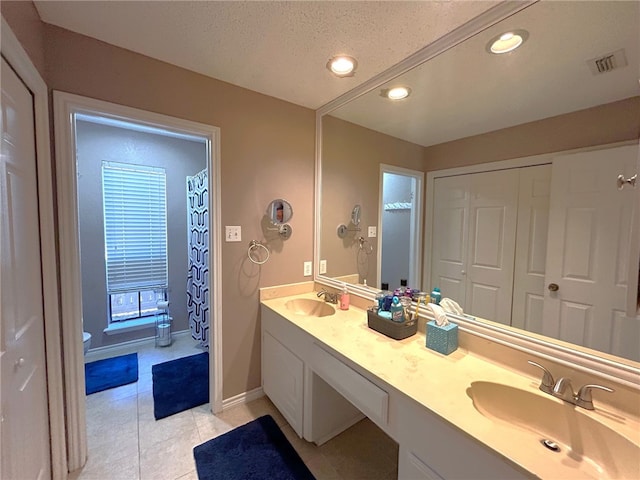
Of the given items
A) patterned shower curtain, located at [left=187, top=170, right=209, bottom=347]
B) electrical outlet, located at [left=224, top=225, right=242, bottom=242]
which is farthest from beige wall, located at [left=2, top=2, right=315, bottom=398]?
patterned shower curtain, located at [left=187, top=170, right=209, bottom=347]

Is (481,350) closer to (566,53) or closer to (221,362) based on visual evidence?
(566,53)

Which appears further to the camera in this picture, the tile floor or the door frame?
the tile floor

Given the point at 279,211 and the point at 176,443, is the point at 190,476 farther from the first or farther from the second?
the point at 279,211

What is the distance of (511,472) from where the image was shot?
2.31ft

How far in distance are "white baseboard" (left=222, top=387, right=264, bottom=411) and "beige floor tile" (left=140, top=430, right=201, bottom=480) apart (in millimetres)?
266

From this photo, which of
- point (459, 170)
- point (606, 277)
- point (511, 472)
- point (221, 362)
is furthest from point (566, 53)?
point (221, 362)

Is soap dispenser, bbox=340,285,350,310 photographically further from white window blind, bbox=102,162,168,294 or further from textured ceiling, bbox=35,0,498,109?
white window blind, bbox=102,162,168,294

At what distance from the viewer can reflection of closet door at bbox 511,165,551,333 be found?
1263 millimetres

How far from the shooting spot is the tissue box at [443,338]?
1242mm

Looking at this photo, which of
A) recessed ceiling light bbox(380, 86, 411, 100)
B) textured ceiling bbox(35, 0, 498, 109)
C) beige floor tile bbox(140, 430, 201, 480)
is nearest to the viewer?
textured ceiling bbox(35, 0, 498, 109)

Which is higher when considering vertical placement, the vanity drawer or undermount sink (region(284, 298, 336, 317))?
undermount sink (region(284, 298, 336, 317))

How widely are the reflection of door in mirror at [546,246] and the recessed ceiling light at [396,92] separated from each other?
623 mm

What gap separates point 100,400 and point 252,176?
2113 mm

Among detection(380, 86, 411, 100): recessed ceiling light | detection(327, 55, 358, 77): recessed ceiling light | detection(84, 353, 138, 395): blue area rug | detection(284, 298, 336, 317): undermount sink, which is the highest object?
detection(327, 55, 358, 77): recessed ceiling light
